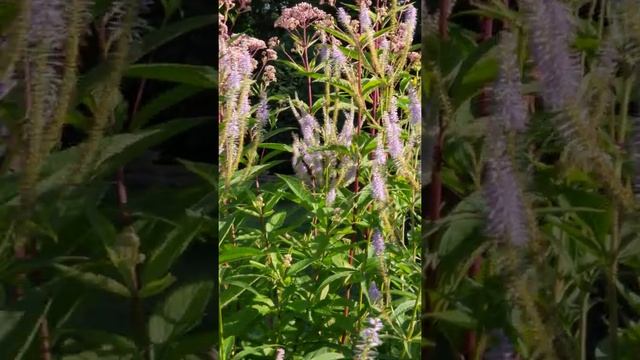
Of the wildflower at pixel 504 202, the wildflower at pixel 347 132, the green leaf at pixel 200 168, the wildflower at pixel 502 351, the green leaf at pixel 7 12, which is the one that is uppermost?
the green leaf at pixel 7 12

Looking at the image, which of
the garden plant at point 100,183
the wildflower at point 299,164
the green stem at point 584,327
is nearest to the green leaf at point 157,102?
the garden plant at point 100,183

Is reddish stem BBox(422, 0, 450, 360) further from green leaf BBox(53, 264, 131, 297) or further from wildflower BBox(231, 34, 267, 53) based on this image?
wildflower BBox(231, 34, 267, 53)

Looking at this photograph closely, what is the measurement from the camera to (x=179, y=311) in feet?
2.64

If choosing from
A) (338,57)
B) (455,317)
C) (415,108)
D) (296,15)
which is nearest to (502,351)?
(455,317)

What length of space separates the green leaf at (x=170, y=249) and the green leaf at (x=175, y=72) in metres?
0.13

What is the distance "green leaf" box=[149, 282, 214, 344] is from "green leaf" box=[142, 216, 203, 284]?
0.09 feet

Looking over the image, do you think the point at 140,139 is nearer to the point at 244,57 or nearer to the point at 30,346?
the point at 30,346

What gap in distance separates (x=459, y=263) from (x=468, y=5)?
0.85ft

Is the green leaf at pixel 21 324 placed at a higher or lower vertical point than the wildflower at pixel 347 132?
lower

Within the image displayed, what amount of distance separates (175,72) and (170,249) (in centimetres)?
17

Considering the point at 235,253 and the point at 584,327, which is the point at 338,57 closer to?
the point at 235,253

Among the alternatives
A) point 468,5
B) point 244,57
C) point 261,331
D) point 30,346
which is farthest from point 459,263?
point 261,331

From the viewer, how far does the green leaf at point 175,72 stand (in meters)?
0.77

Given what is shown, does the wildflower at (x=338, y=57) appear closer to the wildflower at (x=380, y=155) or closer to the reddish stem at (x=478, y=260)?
the wildflower at (x=380, y=155)
